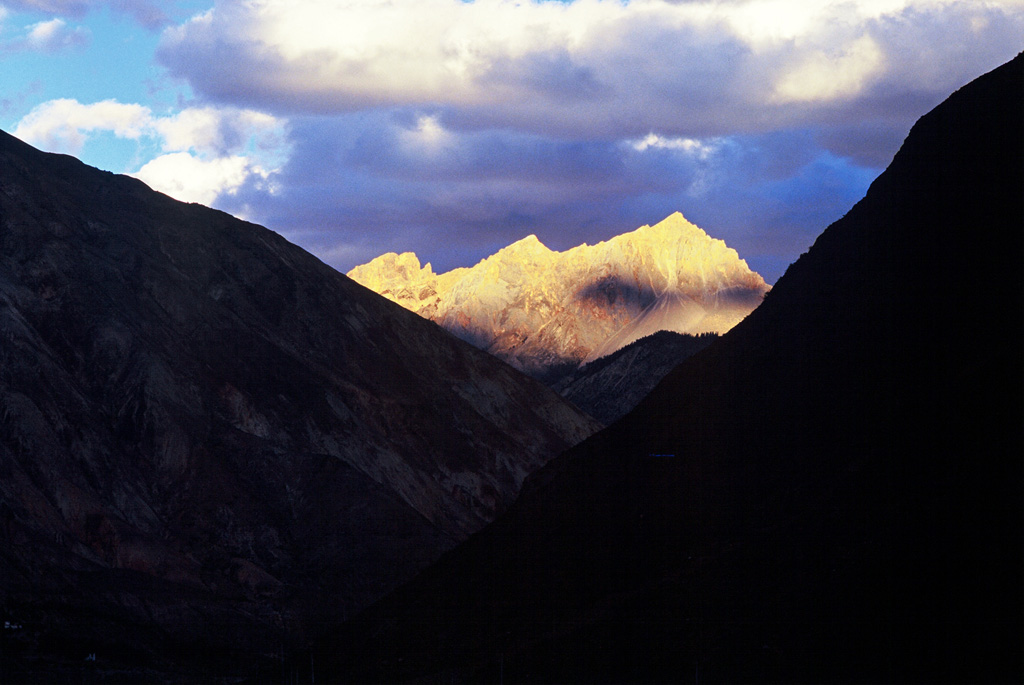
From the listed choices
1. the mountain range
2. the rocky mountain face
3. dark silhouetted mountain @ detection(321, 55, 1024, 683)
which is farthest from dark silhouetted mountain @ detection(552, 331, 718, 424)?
dark silhouetted mountain @ detection(321, 55, 1024, 683)

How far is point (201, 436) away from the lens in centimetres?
9444

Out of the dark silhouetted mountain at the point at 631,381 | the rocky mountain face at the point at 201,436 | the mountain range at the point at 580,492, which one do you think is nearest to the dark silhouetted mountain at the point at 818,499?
the mountain range at the point at 580,492

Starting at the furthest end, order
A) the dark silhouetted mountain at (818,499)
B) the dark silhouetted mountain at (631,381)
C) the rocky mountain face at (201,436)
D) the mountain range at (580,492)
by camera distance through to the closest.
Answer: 1. the dark silhouetted mountain at (631,381)
2. the rocky mountain face at (201,436)
3. the mountain range at (580,492)
4. the dark silhouetted mountain at (818,499)

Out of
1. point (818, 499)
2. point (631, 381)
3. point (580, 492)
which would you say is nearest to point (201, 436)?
point (580, 492)

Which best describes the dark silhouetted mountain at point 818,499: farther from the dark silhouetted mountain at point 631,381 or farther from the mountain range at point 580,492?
the dark silhouetted mountain at point 631,381

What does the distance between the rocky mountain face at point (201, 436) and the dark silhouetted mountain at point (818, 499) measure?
22844 mm

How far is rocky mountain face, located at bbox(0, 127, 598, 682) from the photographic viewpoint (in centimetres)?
7400

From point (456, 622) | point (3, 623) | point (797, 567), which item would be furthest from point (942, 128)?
point (3, 623)

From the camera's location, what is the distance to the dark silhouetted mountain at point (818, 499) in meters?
32.6

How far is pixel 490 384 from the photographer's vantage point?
133500 millimetres

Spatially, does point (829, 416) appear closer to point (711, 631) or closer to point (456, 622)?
point (711, 631)

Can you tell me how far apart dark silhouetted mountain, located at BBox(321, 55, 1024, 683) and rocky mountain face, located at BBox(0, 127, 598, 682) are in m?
22.8

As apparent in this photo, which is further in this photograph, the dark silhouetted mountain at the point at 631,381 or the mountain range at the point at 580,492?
the dark silhouetted mountain at the point at 631,381

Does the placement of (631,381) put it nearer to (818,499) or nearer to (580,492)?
(580,492)
